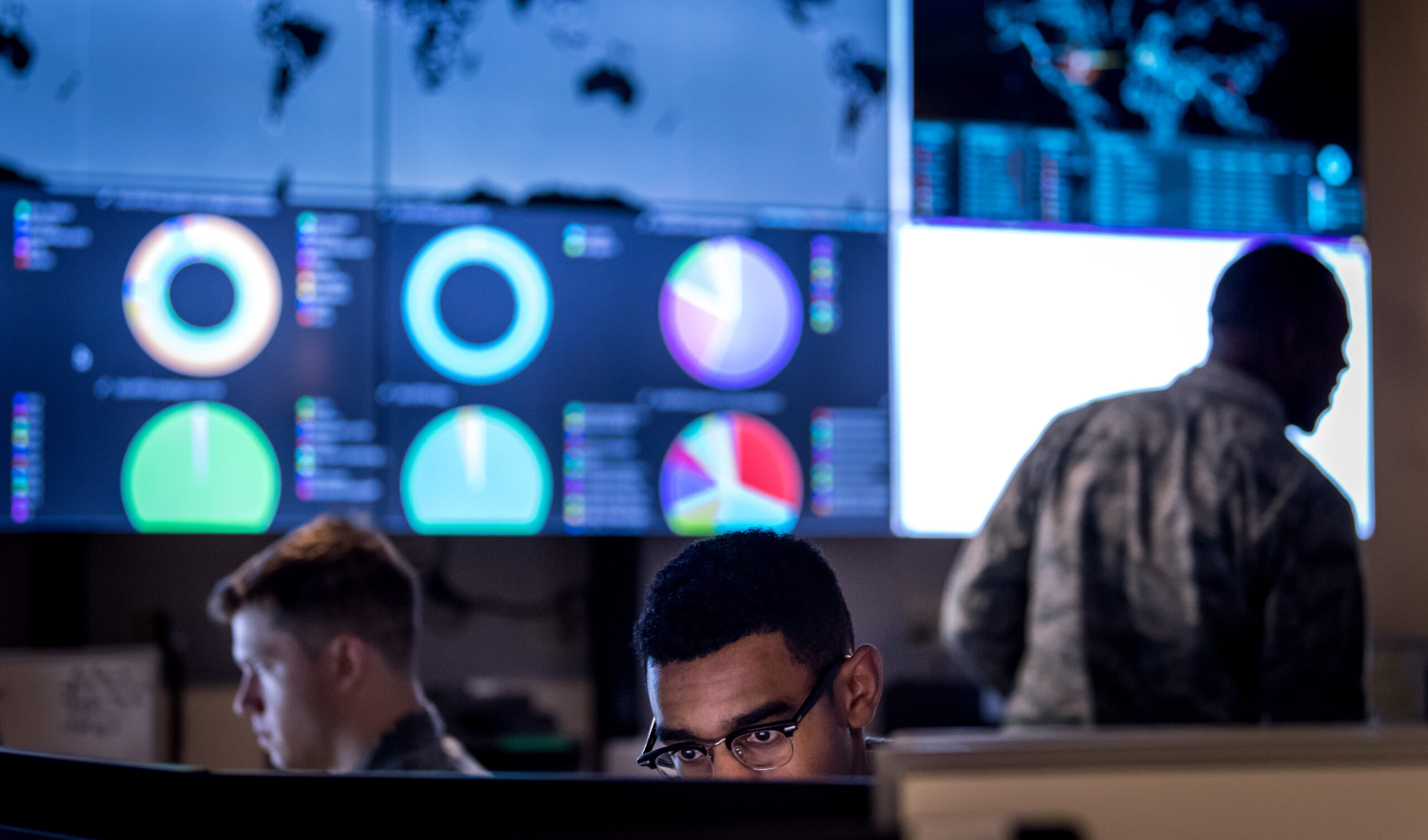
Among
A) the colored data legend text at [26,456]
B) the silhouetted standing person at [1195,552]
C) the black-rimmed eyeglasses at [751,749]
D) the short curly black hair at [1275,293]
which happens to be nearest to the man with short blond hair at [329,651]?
the black-rimmed eyeglasses at [751,749]

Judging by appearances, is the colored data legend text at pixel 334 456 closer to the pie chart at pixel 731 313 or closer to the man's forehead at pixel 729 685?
the pie chart at pixel 731 313

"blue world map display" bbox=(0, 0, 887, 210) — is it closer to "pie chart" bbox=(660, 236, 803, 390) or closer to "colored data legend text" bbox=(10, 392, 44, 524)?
"pie chart" bbox=(660, 236, 803, 390)

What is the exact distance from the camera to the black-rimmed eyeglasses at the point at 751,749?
3.76 feet

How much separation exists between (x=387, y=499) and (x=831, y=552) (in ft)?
3.30

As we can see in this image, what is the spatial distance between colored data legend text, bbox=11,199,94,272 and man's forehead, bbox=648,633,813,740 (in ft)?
5.63

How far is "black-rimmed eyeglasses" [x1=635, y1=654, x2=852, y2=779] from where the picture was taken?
1.15 metres

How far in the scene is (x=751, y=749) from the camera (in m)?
1.16

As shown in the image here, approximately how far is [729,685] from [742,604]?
9 cm

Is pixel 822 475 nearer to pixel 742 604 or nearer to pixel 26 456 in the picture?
pixel 742 604

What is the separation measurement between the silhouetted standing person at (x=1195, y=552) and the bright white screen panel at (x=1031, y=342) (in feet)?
3.65

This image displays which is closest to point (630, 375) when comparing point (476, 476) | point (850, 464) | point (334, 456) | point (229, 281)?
point (476, 476)

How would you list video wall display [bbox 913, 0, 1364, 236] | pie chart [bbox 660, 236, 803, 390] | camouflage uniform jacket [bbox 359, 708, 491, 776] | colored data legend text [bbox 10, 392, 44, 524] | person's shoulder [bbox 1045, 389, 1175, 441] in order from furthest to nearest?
video wall display [bbox 913, 0, 1364, 236], pie chart [bbox 660, 236, 803, 390], colored data legend text [bbox 10, 392, 44, 524], camouflage uniform jacket [bbox 359, 708, 491, 776], person's shoulder [bbox 1045, 389, 1175, 441]

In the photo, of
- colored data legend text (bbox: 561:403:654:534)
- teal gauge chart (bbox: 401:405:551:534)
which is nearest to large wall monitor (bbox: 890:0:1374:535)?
colored data legend text (bbox: 561:403:654:534)

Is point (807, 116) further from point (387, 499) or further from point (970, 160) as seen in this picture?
point (387, 499)
